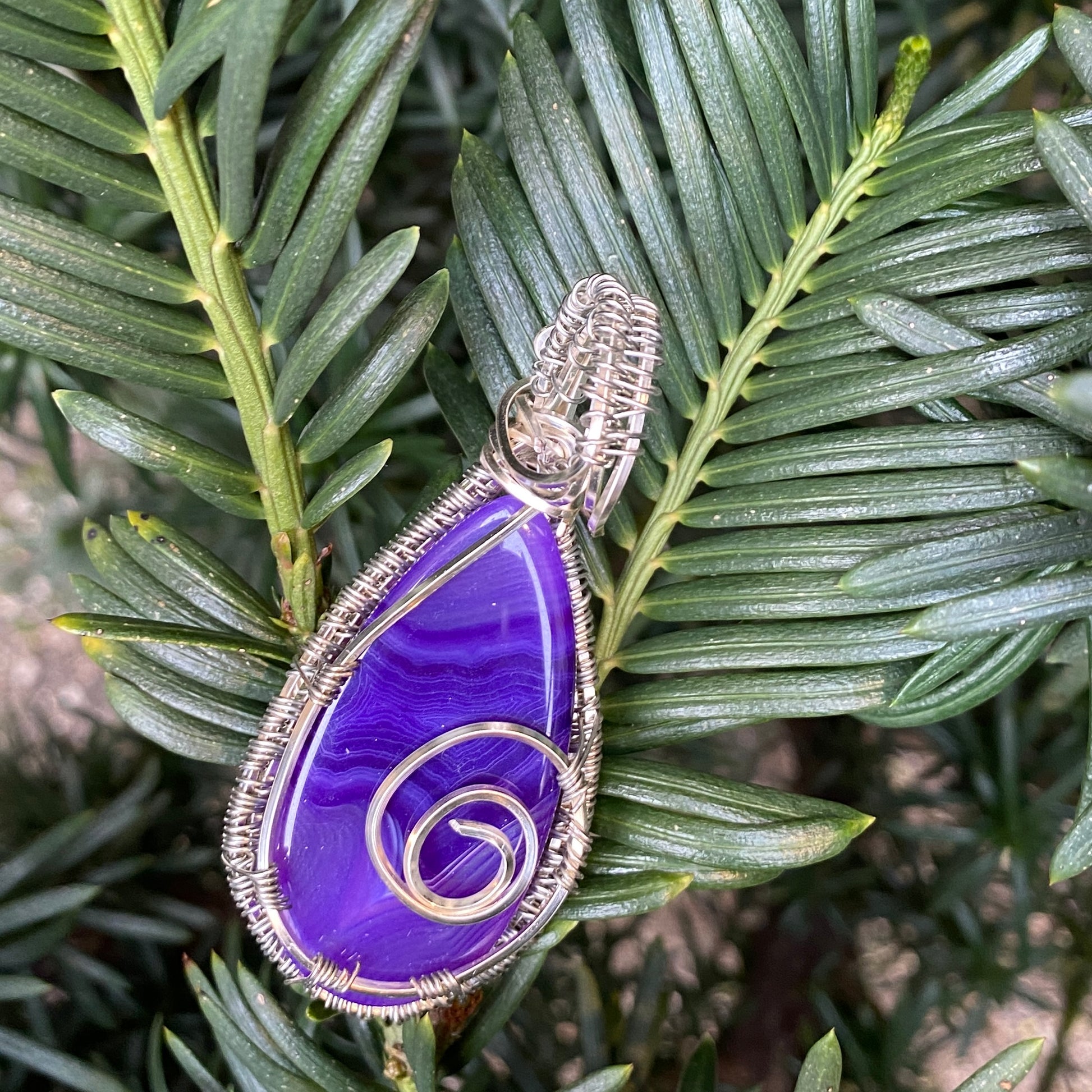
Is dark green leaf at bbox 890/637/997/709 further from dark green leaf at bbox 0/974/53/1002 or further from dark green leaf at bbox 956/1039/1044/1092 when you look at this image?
dark green leaf at bbox 0/974/53/1002

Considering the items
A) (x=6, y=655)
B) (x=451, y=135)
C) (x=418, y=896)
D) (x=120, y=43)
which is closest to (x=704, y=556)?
(x=418, y=896)

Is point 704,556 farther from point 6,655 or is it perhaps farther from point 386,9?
point 6,655

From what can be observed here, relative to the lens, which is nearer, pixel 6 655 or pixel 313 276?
pixel 313 276

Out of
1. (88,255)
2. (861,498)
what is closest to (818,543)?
(861,498)

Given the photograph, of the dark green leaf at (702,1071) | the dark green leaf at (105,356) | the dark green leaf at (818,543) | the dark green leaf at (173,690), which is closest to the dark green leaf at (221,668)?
the dark green leaf at (173,690)

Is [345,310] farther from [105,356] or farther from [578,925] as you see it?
[578,925]

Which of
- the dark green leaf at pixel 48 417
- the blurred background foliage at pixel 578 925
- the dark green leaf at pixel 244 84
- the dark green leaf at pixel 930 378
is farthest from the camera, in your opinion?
the dark green leaf at pixel 48 417

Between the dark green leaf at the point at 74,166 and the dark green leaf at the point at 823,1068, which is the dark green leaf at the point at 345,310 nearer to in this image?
the dark green leaf at the point at 74,166
